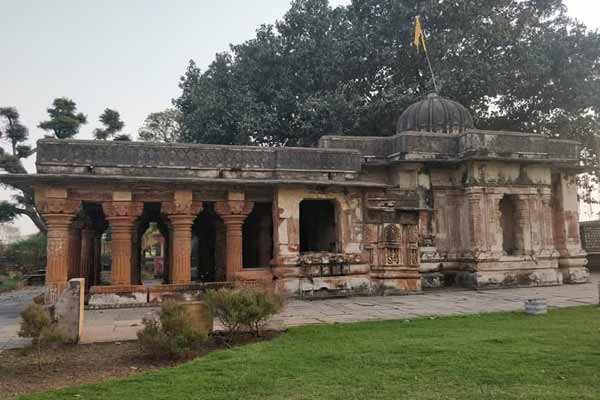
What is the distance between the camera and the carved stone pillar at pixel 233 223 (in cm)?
1282

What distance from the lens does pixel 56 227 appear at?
1163 cm

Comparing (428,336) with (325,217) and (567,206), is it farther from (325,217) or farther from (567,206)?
(567,206)

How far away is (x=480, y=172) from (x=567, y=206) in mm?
3807

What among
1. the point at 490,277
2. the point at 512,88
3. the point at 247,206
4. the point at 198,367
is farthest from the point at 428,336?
the point at 512,88

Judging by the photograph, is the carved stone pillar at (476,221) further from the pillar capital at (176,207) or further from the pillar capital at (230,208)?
the pillar capital at (176,207)

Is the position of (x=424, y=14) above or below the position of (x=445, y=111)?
above

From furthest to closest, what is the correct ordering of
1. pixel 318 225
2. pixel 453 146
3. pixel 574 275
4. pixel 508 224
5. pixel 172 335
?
pixel 508 224 < pixel 574 275 < pixel 318 225 < pixel 453 146 < pixel 172 335

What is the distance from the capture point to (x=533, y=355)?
5.72 m

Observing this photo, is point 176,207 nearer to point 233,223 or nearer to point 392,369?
point 233,223

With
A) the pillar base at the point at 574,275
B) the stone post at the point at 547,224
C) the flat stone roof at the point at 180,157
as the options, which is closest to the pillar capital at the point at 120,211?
the flat stone roof at the point at 180,157

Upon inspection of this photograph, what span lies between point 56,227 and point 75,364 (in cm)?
644

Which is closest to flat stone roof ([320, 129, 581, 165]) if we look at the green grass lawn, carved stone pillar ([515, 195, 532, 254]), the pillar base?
carved stone pillar ([515, 195, 532, 254])

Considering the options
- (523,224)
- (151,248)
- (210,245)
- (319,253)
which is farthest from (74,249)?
(151,248)

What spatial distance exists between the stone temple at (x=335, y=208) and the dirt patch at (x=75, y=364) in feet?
15.3
